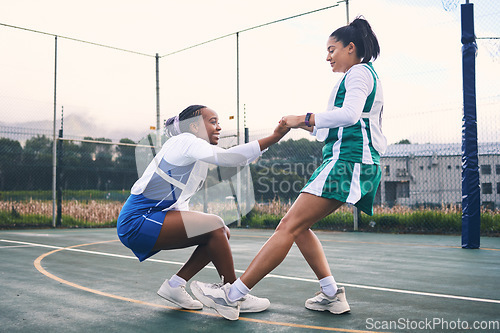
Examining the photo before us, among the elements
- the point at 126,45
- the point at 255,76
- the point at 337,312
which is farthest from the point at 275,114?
the point at 337,312

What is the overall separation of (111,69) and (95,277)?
33.3ft

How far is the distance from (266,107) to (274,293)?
8186 millimetres

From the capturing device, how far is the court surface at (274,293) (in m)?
2.63

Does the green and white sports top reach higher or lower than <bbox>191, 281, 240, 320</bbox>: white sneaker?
higher

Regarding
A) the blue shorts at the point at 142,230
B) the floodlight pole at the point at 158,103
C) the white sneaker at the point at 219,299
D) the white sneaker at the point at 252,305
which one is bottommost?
the white sneaker at the point at 252,305

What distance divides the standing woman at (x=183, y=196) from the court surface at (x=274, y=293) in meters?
0.38

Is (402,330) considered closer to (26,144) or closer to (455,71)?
(455,71)

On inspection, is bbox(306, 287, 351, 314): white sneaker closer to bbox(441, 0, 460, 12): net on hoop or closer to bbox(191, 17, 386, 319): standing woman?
bbox(191, 17, 386, 319): standing woman

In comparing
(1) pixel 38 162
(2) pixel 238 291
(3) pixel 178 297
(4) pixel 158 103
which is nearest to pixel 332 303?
(2) pixel 238 291

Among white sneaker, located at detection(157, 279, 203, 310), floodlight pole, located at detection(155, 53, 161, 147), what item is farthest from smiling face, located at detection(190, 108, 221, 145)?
floodlight pole, located at detection(155, 53, 161, 147)

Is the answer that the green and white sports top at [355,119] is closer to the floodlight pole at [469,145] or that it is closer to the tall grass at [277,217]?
the floodlight pole at [469,145]

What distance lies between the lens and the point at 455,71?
8.58m

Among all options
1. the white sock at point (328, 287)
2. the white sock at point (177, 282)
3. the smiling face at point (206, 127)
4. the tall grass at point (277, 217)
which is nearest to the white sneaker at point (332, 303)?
the white sock at point (328, 287)

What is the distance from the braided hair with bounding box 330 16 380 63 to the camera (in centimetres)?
283
